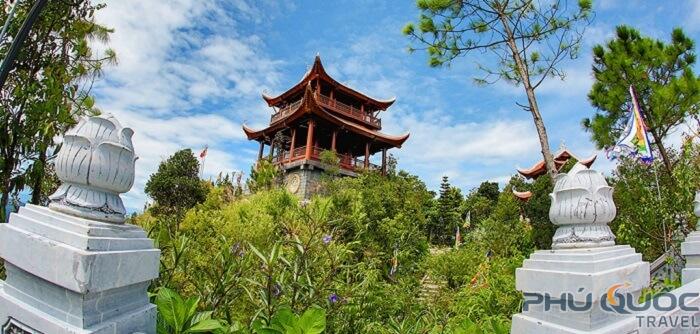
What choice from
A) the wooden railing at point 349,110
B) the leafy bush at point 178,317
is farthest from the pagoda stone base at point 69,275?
the wooden railing at point 349,110

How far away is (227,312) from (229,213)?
496cm

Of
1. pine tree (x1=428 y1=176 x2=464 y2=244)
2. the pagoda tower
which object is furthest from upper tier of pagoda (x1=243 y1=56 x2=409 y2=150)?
pine tree (x1=428 y1=176 x2=464 y2=244)

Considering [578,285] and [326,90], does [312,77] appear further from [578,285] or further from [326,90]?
[578,285]

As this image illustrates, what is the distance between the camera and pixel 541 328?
1581 mm

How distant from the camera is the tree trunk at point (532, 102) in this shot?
6.21 meters

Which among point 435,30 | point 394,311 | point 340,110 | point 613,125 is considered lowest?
point 394,311

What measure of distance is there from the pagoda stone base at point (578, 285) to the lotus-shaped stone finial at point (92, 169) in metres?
1.59

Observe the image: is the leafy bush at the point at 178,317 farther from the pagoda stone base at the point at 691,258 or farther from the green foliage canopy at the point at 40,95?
the pagoda stone base at the point at 691,258

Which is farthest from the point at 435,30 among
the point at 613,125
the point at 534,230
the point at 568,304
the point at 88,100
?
the point at 534,230

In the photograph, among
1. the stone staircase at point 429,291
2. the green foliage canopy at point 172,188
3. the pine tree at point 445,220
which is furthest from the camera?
the pine tree at point 445,220

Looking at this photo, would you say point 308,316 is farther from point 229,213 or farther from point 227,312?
point 229,213

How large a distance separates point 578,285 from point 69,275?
5.40 ft

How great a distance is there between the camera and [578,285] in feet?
4.81

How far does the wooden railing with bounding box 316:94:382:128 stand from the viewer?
2041 cm
